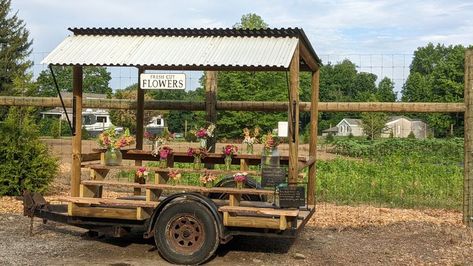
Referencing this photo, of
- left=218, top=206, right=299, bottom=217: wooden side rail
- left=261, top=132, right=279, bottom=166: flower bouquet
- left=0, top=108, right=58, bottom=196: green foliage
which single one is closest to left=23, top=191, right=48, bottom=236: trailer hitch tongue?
left=218, top=206, right=299, bottom=217: wooden side rail

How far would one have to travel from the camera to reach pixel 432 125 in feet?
191

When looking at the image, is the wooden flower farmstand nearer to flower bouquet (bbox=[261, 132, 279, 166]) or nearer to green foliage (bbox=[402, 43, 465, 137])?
flower bouquet (bbox=[261, 132, 279, 166])

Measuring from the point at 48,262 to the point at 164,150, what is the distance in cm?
180

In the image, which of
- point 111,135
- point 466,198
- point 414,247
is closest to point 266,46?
point 111,135

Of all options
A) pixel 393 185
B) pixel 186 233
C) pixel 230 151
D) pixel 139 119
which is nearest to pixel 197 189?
pixel 186 233

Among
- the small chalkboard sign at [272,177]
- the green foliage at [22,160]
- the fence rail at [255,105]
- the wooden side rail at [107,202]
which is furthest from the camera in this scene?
the green foliage at [22,160]

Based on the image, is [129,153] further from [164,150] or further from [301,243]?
[301,243]

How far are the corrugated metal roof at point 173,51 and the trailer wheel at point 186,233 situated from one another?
5.25 feet

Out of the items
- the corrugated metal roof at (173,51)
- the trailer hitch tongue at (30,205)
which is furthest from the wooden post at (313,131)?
the trailer hitch tongue at (30,205)

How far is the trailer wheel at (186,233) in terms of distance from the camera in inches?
245

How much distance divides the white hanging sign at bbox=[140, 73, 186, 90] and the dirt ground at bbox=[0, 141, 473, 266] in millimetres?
1927

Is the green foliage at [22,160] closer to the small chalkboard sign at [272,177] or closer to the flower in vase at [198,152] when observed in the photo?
the flower in vase at [198,152]

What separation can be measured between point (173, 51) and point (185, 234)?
2.10 meters

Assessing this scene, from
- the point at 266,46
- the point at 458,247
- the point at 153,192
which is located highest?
the point at 266,46
